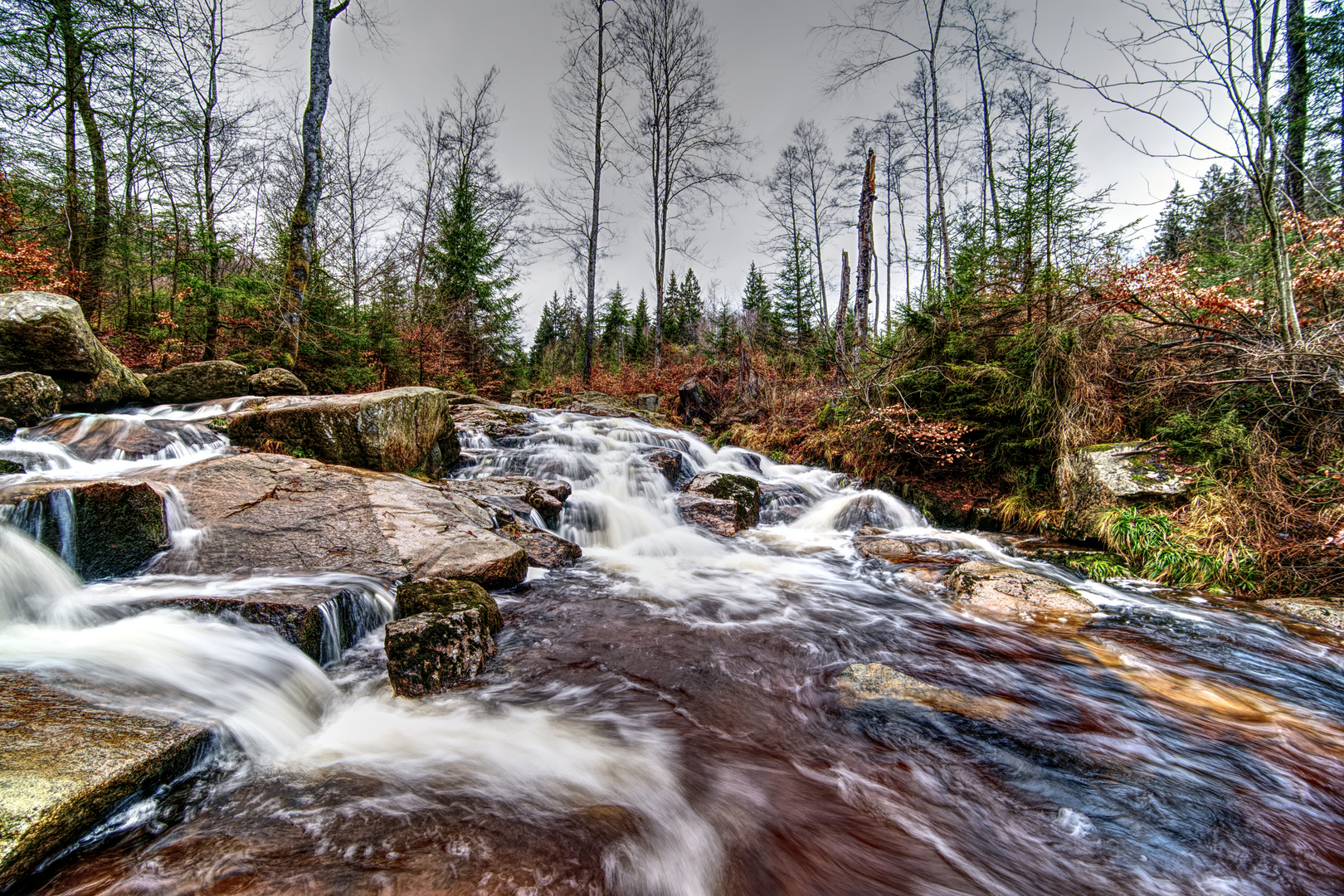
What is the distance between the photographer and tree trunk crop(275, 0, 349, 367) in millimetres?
9500

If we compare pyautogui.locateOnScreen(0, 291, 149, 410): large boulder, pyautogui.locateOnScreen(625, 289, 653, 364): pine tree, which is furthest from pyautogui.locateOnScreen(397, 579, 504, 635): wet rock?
pyautogui.locateOnScreen(625, 289, 653, 364): pine tree

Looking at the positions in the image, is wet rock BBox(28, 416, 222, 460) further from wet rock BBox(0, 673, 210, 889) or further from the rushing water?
wet rock BBox(0, 673, 210, 889)

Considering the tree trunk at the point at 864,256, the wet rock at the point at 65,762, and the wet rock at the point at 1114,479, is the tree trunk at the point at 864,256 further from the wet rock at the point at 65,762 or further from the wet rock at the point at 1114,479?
the wet rock at the point at 65,762

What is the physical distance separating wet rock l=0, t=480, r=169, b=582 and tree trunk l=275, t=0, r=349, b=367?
744 cm

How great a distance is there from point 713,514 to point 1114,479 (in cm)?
483

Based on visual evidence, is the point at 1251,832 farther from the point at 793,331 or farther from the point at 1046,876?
the point at 793,331

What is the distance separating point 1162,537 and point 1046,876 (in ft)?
15.6

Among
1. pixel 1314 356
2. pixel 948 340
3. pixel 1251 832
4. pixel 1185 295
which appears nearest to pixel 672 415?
pixel 948 340

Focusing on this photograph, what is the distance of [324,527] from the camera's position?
4.19 meters

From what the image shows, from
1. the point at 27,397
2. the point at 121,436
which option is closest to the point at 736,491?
the point at 121,436

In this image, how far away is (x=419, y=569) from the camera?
402 cm

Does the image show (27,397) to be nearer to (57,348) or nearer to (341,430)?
(57,348)

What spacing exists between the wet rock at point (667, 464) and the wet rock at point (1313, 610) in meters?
6.92

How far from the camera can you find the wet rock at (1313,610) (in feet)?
12.3
